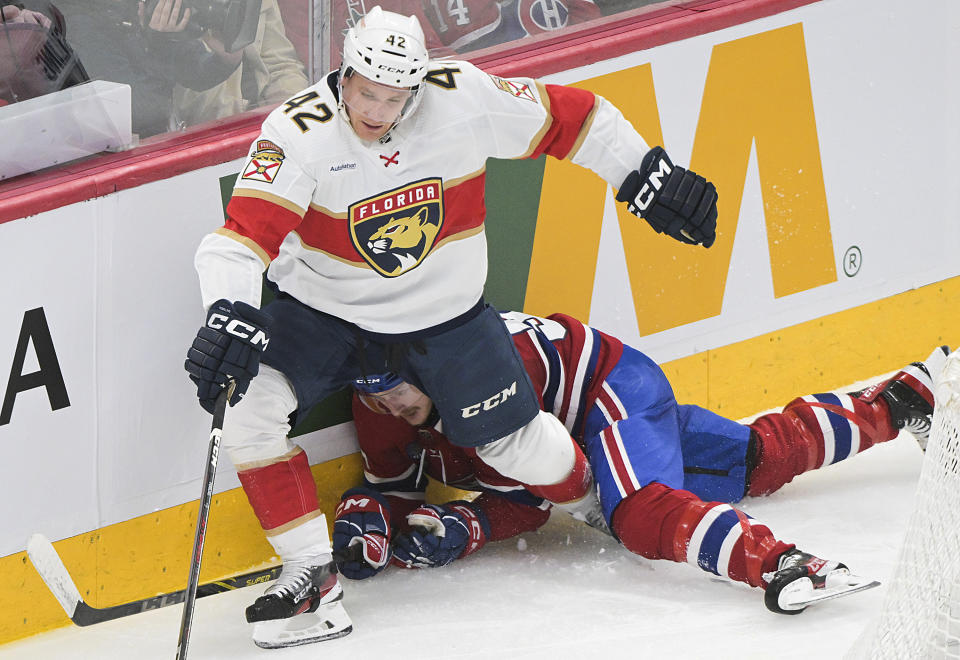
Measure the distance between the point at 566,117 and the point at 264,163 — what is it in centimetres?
67

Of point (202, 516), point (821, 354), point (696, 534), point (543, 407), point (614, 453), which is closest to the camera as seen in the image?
point (202, 516)

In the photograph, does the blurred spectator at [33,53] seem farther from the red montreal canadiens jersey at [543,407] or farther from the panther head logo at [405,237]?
the red montreal canadiens jersey at [543,407]

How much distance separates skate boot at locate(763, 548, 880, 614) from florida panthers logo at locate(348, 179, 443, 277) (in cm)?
94

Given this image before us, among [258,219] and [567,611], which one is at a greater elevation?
[258,219]

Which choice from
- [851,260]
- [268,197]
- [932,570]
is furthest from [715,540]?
[851,260]

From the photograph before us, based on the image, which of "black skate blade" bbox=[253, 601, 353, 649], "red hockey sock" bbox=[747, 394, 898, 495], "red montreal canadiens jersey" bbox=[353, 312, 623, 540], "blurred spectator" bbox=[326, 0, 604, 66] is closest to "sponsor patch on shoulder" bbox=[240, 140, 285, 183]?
"blurred spectator" bbox=[326, 0, 604, 66]

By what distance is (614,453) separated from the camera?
3.13m

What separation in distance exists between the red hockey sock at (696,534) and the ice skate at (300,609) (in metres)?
0.62

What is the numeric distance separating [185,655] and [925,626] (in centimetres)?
129

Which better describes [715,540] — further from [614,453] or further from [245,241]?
[245,241]

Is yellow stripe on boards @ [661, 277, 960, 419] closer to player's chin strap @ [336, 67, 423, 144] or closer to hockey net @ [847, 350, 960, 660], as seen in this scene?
player's chin strap @ [336, 67, 423, 144]

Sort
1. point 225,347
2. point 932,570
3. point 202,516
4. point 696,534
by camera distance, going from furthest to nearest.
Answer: point 696,534, point 202,516, point 225,347, point 932,570

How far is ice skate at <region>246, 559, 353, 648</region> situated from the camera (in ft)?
9.23

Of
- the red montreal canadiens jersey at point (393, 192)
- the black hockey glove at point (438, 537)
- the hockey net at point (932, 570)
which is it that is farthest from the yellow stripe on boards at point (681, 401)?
the hockey net at point (932, 570)
